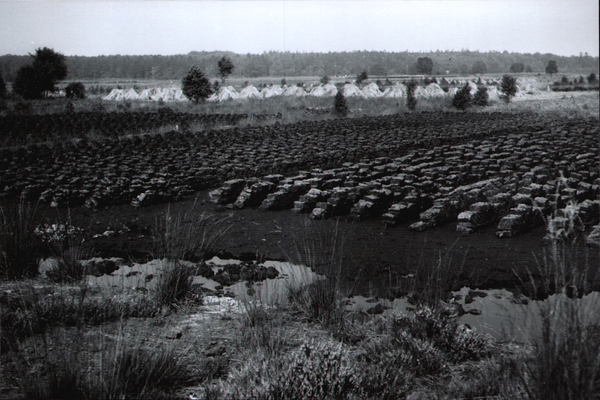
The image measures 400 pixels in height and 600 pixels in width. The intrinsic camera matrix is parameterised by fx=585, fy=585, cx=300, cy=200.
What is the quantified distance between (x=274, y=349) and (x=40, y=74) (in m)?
36.2

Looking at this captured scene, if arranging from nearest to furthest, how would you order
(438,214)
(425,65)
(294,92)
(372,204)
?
1. (438,214)
2. (372,204)
3. (294,92)
4. (425,65)

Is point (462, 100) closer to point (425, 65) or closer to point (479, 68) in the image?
point (425, 65)

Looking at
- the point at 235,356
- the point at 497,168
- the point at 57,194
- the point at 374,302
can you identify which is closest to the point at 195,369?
the point at 235,356

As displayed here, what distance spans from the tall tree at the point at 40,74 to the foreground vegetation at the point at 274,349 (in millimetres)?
33265

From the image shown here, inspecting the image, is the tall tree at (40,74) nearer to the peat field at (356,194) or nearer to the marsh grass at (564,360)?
the peat field at (356,194)

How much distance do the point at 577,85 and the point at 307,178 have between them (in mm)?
47414

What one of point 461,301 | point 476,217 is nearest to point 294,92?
point 476,217

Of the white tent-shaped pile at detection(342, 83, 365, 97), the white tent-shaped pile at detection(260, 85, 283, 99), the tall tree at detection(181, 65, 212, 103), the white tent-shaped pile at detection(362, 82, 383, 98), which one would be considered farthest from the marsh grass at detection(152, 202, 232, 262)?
the white tent-shaped pile at detection(342, 83, 365, 97)

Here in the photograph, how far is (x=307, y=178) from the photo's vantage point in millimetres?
12164

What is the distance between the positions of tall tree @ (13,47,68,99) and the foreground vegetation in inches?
1310

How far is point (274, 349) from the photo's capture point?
4.64 m

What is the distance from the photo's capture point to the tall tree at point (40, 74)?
35750mm

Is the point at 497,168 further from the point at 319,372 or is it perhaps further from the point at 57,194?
the point at 319,372

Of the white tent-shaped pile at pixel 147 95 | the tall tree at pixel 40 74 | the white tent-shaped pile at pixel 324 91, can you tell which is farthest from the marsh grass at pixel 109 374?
the white tent-shaped pile at pixel 324 91
